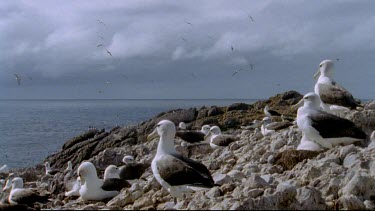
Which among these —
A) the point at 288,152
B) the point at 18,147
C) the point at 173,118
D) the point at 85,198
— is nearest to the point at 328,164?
the point at 288,152

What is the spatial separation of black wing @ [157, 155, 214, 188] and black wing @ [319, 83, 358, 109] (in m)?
5.04

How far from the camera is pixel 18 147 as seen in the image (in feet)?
155

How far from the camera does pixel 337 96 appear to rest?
1407cm

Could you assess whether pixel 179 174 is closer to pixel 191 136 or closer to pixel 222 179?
pixel 222 179

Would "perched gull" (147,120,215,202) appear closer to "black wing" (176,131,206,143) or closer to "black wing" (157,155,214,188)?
"black wing" (157,155,214,188)

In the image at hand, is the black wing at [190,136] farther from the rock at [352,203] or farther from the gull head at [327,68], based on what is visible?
the rock at [352,203]

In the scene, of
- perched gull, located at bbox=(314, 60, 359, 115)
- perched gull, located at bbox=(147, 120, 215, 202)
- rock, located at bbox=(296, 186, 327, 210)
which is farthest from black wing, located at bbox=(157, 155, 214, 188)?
perched gull, located at bbox=(314, 60, 359, 115)

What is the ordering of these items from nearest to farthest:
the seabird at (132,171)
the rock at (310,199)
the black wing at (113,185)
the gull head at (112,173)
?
1. the rock at (310,199)
2. the black wing at (113,185)
3. the seabird at (132,171)
4. the gull head at (112,173)

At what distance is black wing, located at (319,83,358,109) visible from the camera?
13938 mm

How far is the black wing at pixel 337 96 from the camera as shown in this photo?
13938mm

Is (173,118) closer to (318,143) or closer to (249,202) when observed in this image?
(318,143)

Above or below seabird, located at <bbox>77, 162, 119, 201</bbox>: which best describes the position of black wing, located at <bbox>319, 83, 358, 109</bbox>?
above

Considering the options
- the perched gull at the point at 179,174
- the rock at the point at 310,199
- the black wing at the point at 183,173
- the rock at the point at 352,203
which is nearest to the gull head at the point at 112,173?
the perched gull at the point at 179,174

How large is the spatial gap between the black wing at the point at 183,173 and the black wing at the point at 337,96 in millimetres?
5040
